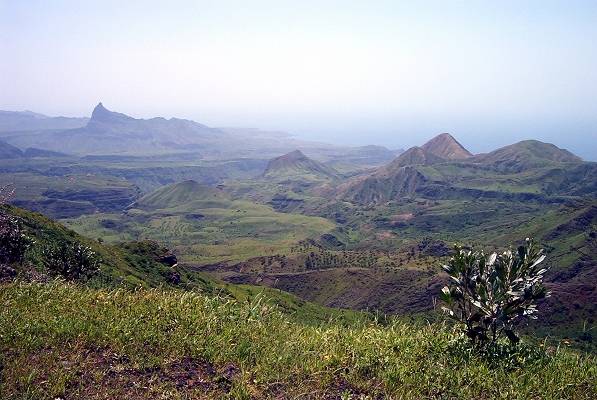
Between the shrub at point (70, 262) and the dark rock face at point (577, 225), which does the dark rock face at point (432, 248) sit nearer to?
the dark rock face at point (577, 225)

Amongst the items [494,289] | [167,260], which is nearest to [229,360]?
[494,289]

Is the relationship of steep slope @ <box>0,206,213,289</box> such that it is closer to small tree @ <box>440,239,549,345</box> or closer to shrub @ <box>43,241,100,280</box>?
shrub @ <box>43,241,100,280</box>

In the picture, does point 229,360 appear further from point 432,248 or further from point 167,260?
point 432,248

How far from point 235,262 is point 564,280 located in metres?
108

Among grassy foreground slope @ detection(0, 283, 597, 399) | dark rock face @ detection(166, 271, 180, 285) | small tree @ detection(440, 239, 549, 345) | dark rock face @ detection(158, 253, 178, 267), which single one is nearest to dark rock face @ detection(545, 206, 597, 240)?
dark rock face @ detection(158, 253, 178, 267)

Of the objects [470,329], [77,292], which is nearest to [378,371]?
[470,329]

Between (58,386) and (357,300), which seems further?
(357,300)

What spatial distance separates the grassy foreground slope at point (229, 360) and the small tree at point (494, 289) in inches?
20.4

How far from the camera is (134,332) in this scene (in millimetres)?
6824

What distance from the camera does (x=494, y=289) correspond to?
6.89 metres

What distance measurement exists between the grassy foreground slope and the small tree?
52 centimetres

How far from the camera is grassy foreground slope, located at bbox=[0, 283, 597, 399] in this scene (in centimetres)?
573

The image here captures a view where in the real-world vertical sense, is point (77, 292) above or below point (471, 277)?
below

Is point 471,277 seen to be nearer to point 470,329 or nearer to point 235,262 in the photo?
point 470,329
